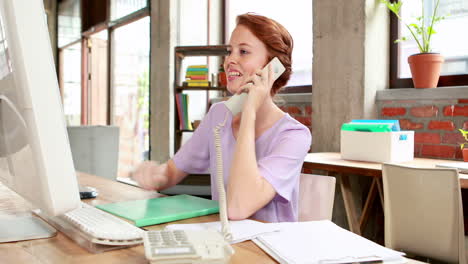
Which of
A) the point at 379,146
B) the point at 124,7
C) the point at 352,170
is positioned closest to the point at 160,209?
the point at 352,170

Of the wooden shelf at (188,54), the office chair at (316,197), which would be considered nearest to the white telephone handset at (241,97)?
the office chair at (316,197)

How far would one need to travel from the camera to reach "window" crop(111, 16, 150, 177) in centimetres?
546

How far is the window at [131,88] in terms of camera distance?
17.9 feet

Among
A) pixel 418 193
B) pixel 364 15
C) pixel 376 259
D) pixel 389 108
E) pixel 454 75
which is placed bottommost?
pixel 418 193

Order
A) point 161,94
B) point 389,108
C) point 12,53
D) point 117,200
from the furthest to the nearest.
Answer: point 161,94 < point 389,108 < point 117,200 < point 12,53

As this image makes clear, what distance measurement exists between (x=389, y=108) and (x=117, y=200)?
2.15 meters

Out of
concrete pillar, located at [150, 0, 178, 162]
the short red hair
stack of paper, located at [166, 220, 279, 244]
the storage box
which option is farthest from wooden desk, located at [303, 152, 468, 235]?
concrete pillar, located at [150, 0, 178, 162]

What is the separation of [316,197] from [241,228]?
57 centimetres

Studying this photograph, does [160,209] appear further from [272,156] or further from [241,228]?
[272,156]

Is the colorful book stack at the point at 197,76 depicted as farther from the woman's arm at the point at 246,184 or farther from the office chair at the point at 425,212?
the woman's arm at the point at 246,184

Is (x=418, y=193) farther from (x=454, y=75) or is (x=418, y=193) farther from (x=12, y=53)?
(x=12, y=53)

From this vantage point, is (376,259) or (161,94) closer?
(376,259)

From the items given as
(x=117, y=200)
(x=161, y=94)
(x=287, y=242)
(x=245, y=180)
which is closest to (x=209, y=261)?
(x=287, y=242)

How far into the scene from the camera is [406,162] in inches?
93.4
